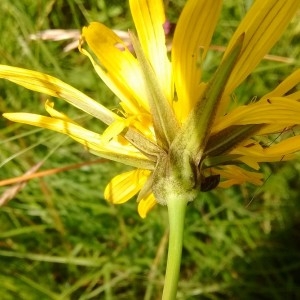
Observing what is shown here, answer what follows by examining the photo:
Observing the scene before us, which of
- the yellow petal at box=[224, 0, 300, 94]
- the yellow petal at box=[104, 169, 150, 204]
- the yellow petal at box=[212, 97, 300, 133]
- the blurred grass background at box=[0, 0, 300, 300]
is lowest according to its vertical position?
the yellow petal at box=[212, 97, 300, 133]

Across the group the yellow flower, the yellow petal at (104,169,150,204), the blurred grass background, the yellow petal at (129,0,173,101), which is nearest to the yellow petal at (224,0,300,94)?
the yellow flower

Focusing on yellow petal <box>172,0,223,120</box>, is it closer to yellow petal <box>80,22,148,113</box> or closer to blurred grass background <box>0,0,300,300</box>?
yellow petal <box>80,22,148,113</box>

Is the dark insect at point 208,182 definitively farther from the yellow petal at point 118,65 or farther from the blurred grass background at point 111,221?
the blurred grass background at point 111,221

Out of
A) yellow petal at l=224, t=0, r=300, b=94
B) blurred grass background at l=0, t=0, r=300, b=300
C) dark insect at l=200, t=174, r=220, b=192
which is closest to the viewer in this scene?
yellow petal at l=224, t=0, r=300, b=94

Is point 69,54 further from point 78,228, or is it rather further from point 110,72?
point 110,72

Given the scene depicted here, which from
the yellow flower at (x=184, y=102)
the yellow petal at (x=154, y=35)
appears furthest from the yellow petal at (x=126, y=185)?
the yellow petal at (x=154, y=35)

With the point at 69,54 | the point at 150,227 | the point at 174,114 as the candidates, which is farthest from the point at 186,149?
the point at 69,54

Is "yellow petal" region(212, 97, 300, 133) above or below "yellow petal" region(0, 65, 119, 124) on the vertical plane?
below

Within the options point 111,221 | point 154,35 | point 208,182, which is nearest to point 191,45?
point 154,35
